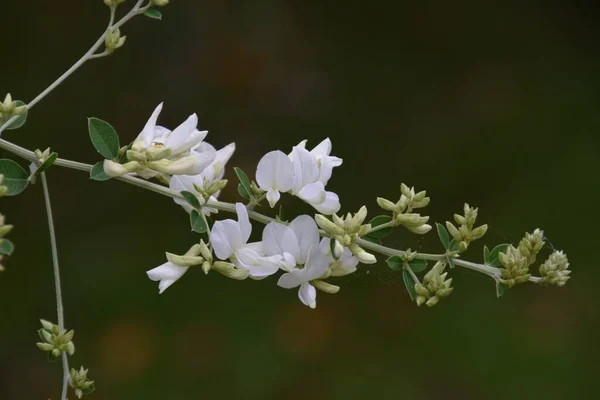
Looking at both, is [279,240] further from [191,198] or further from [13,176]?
[13,176]

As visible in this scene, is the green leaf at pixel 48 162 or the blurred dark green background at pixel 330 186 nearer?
the green leaf at pixel 48 162

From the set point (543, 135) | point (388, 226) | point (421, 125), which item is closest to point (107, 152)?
point (388, 226)

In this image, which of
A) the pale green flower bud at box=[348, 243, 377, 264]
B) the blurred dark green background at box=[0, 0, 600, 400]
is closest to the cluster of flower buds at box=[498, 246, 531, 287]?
the pale green flower bud at box=[348, 243, 377, 264]

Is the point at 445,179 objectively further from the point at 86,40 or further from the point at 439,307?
the point at 86,40

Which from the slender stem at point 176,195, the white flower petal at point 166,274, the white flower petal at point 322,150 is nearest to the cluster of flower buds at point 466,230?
the slender stem at point 176,195

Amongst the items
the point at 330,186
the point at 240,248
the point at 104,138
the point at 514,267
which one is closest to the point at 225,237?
the point at 240,248

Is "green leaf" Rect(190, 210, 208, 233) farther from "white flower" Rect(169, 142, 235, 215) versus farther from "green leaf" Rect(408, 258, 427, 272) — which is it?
"green leaf" Rect(408, 258, 427, 272)

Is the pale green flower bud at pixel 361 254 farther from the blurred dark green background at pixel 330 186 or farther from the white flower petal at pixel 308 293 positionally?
the blurred dark green background at pixel 330 186
